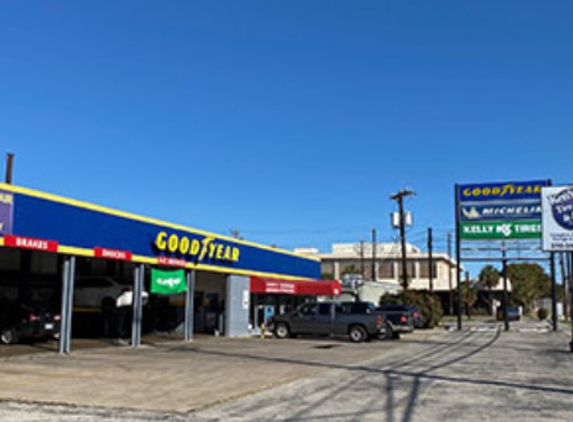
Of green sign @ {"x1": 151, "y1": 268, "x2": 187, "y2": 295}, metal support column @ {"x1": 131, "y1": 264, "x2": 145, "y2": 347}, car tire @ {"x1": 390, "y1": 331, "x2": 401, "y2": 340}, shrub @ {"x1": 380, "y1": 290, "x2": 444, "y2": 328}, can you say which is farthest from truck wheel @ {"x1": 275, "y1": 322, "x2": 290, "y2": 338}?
shrub @ {"x1": 380, "y1": 290, "x2": 444, "y2": 328}

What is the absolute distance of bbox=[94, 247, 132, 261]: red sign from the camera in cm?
2117

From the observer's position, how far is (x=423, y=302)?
148 ft

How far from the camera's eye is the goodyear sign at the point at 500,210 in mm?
39312

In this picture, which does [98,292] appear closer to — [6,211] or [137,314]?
[137,314]

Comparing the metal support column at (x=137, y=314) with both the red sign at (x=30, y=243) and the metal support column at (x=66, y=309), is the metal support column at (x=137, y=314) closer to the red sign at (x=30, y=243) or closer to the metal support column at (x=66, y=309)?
the metal support column at (x=66, y=309)

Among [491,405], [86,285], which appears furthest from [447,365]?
[86,285]

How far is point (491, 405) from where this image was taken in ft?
35.8

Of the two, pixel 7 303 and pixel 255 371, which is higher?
pixel 7 303

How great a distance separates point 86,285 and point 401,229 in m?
29.6

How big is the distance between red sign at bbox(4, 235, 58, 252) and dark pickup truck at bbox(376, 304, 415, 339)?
635 inches

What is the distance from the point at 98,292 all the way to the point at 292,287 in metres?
10.3

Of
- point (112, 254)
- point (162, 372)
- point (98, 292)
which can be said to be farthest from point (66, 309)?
point (98, 292)

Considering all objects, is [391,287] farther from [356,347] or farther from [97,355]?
[97,355]

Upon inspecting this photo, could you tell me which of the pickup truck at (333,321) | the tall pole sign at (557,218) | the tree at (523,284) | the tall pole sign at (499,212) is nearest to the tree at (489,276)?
the tree at (523,284)
